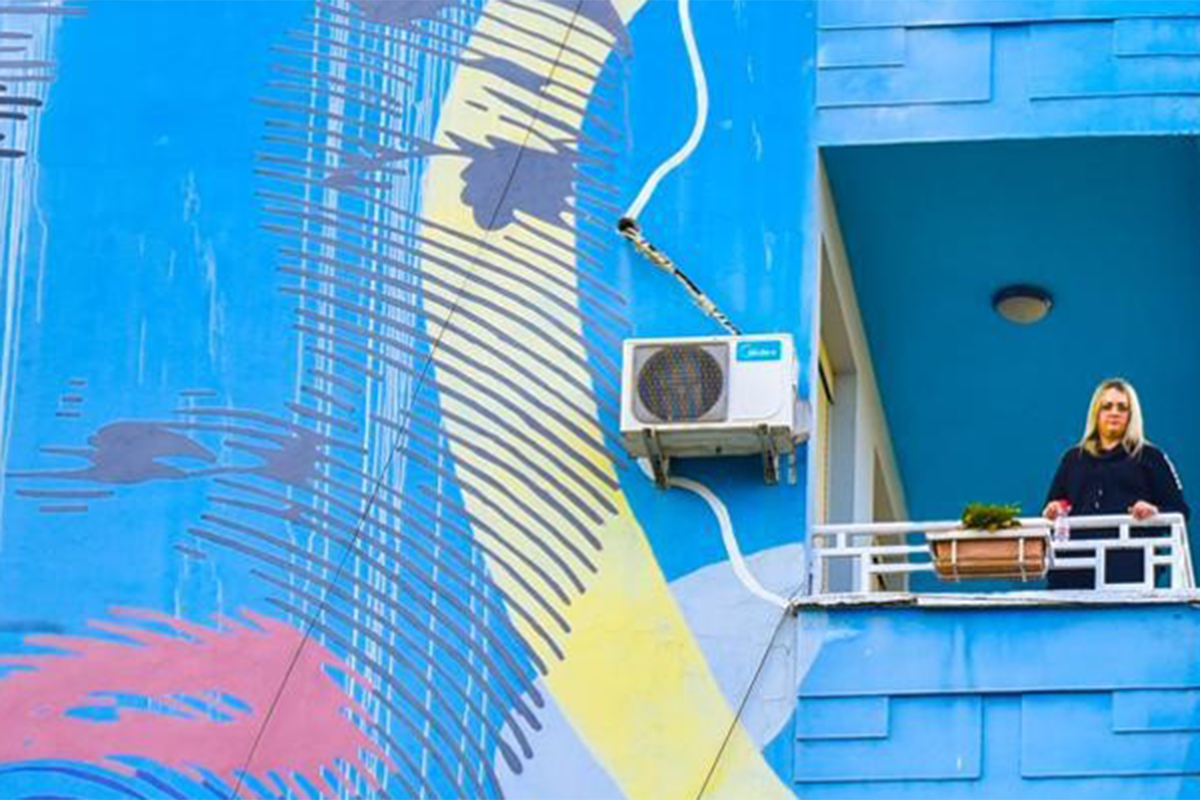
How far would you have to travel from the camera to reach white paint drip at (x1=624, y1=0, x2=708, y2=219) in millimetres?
19359

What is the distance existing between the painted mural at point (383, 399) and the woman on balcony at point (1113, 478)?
1339 mm

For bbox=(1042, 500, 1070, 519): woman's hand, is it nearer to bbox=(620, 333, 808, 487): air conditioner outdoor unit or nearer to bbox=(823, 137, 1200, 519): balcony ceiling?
bbox=(620, 333, 808, 487): air conditioner outdoor unit

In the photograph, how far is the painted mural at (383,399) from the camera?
18.4 metres

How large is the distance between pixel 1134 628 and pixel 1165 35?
10.0 feet

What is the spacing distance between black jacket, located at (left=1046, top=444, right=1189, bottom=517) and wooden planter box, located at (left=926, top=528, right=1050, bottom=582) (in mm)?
800

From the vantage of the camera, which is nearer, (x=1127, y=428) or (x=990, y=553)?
(x=990, y=553)

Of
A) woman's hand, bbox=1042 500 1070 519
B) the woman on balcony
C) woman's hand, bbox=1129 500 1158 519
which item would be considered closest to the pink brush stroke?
woman's hand, bbox=1042 500 1070 519

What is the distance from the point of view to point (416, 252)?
19.4 metres

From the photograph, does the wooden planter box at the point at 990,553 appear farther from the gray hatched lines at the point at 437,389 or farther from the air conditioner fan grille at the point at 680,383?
the gray hatched lines at the point at 437,389

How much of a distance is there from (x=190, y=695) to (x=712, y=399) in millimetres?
2752

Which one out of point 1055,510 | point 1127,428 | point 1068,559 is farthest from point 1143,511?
point 1127,428

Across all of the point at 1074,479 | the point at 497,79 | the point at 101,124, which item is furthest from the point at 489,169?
the point at 1074,479

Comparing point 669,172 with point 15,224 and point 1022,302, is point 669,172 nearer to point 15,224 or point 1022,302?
point 1022,302

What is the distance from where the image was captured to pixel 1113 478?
19.0 meters
